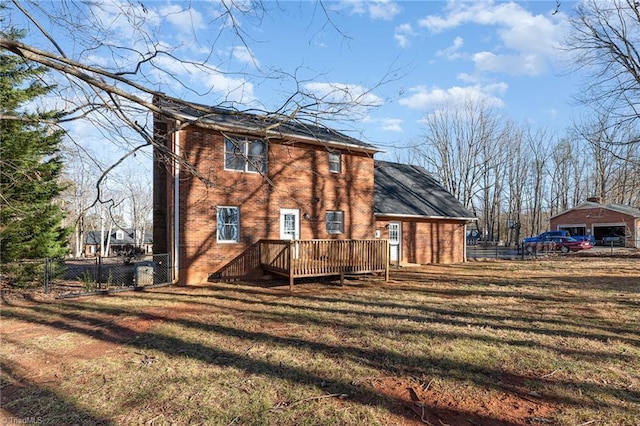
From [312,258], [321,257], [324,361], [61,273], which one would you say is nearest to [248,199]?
[312,258]

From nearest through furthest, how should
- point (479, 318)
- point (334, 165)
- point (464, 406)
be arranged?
point (464, 406), point (479, 318), point (334, 165)

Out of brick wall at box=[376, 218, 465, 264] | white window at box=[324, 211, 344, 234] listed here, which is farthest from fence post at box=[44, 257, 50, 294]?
brick wall at box=[376, 218, 465, 264]

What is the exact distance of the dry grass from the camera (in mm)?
3475

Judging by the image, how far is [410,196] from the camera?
62.3 feet

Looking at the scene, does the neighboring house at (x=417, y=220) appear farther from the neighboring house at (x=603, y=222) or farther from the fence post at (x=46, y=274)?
the neighboring house at (x=603, y=222)

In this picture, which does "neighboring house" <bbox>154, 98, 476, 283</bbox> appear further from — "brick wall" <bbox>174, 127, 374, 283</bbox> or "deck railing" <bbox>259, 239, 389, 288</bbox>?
"deck railing" <bbox>259, 239, 389, 288</bbox>

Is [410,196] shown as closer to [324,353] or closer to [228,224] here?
[228,224]

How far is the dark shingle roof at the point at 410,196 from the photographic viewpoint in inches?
683

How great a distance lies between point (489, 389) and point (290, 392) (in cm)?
227

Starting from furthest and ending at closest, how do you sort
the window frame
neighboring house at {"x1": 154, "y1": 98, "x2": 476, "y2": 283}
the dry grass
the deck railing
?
the window frame < neighboring house at {"x1": 154, "y1": 98, "x2": 476, "y2": 283} < the deck railing < the dry grass

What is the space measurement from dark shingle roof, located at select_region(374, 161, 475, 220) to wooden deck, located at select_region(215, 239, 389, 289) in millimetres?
4351

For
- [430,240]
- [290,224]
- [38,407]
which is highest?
[290,224]

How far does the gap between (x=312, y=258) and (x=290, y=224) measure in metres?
2.78

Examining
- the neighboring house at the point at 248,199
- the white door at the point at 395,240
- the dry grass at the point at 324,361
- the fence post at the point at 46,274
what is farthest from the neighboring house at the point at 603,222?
the fence post at the point at 46,274
